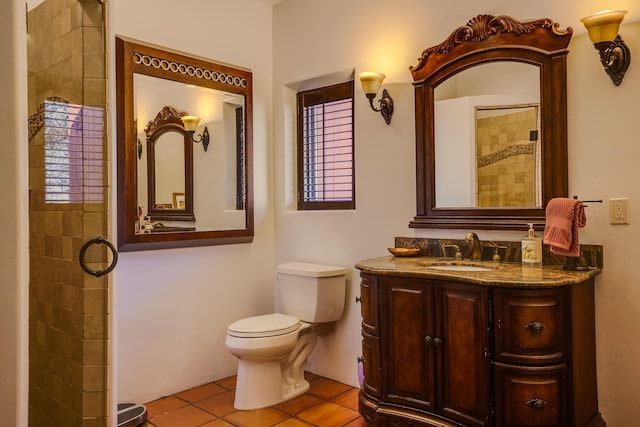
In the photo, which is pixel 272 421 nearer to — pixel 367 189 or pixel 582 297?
pixel 367 189

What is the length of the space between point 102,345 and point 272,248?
1728 mm

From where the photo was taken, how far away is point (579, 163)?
2.19 m

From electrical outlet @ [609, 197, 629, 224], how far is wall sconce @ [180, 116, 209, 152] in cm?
227

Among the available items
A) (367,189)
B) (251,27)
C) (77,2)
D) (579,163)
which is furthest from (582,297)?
(251,27)

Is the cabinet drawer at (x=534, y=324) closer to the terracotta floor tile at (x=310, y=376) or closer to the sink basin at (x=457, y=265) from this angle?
the sink basin at (x=457, y=265)

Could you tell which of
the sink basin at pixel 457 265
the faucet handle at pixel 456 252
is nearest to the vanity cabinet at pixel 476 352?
the sink basin at pixel 457 265

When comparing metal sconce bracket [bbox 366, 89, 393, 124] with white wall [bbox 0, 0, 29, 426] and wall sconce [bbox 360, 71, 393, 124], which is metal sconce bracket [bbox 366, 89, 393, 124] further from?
white wall [bbox 0, 0, 29, 426]

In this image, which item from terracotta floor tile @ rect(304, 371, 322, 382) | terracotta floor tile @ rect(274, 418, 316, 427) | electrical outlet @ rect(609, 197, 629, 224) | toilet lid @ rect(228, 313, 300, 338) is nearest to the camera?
electrical outlet @ rect(609, 197, 629, 224)

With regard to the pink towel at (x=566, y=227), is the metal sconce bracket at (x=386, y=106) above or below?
above

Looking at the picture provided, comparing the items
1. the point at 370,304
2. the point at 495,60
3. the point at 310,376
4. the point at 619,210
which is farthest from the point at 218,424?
the point at 495,60

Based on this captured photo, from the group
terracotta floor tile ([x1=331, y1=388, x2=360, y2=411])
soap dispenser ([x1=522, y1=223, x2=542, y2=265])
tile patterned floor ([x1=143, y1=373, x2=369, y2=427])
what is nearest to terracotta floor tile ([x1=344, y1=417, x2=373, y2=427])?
tile patterned floor ([x1=143, y1=373, x2=369, y2=427])

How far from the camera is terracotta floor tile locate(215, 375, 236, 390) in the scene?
3.07 m

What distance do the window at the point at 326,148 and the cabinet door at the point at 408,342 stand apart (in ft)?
3.38

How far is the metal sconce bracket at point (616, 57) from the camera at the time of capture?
2031 mm
